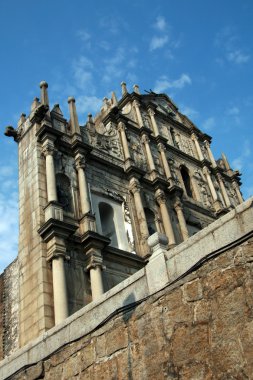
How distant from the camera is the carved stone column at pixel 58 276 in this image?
1370 centimetres

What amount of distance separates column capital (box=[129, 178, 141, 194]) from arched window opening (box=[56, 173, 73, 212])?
10.7ft

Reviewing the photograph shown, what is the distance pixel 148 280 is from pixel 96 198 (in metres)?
12.3

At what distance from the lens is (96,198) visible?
1845cm

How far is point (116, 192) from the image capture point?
19.5 m

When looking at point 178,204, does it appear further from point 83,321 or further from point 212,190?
point 83,321

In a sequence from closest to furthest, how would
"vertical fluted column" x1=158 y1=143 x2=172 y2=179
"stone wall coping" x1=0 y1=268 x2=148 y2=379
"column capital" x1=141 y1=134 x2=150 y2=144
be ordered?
"stone wall coping" x1=0 y1=268 x2=148 y2=379
"vertical fluted column" x1=158 y1=143 x2=172 y2=179
"column capital" x1=141 y1=134 x2=150 y2=144

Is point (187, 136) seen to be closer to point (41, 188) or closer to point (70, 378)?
point (41, 188)

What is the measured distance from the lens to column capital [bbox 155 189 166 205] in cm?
2075

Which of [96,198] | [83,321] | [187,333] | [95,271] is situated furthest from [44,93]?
[187,333]

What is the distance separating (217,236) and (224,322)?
40.7 inches

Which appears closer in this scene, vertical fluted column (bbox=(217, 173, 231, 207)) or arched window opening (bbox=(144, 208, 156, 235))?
arched window opening (bbox=(144, 208, 156, 235))

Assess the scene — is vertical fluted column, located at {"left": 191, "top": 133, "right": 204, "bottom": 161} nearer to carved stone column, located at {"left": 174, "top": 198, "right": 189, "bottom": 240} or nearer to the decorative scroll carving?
carved stone column, located at {"left": 174, "top": 198, "right": 189, "bottom": 240}

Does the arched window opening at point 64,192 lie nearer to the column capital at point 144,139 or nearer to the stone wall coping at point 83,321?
the column capital at point 144,139

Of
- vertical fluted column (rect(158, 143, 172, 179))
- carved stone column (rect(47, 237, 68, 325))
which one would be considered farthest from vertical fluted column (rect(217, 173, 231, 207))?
carved stone column (rect(47, 237, 68, 325))
